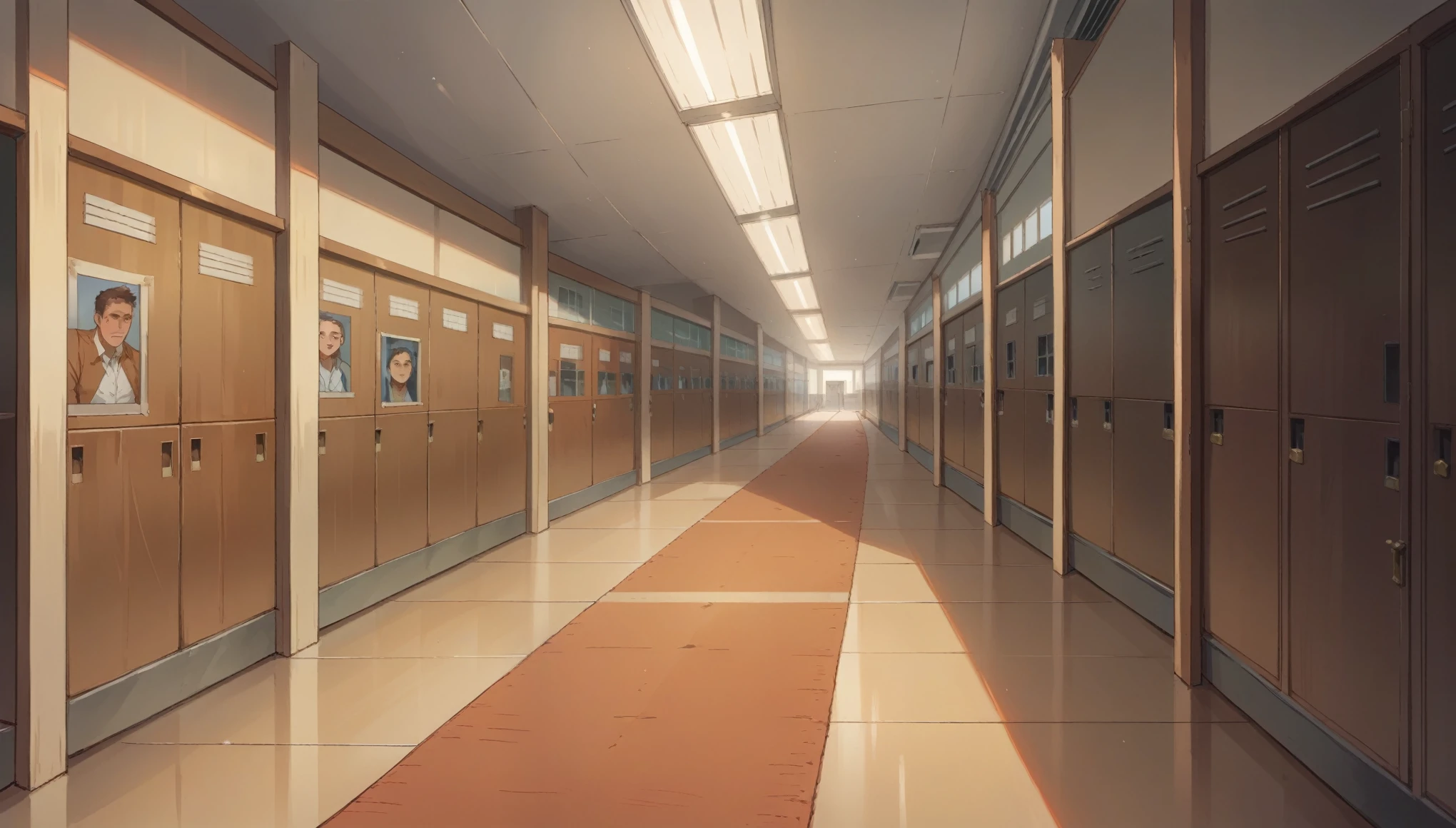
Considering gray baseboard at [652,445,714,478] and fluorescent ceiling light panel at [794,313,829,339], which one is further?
fluorescent ceiling light panel at [794,313,829,339]

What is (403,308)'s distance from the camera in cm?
367

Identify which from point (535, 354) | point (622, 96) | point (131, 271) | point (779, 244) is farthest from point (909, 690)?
point (779, 244)

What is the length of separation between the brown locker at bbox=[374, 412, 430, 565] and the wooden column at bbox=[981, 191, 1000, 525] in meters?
4.82

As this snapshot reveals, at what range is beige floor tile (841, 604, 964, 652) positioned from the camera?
2762mm

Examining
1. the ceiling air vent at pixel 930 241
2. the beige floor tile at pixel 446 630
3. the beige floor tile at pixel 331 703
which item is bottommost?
the beige floor tile at pixel 331 703

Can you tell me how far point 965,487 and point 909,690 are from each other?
471cm

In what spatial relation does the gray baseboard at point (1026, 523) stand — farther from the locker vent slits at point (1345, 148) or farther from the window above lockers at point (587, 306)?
the window above lockers at point (587, 306)

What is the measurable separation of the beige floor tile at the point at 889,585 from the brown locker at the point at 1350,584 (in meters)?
1.70

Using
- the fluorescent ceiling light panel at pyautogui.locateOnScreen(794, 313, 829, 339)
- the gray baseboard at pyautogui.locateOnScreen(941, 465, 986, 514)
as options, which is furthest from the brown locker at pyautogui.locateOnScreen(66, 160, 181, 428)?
the fluorescent ceiling light panel at pyautogui.locateOnScreen(794, 313, 829, 339)

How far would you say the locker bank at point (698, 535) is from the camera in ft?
5.54

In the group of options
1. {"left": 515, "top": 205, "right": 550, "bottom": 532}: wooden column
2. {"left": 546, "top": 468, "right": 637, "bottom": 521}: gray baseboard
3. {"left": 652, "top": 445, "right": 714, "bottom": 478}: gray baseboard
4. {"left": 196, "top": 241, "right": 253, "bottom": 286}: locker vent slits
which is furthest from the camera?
{"left": 652, "top": 445, "right": 714, "bottom": 478}: gray baseboard

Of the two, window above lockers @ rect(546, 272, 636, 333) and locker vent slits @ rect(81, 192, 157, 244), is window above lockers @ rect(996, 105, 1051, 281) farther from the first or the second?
locker vent slits @ rect(81, 192, 157, 244)

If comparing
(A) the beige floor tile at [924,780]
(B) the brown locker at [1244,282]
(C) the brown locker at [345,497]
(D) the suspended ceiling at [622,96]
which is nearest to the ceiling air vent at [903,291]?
(D) the suspended ceiling at [622,96]

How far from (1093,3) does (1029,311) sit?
2.08 meters
